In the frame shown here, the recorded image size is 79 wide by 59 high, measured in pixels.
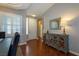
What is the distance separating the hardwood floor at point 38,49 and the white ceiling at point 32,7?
55 centimetres

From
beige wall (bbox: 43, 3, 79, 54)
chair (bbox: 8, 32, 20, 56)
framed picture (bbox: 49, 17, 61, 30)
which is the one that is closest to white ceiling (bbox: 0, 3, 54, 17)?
beige wall (bbox: 43, 3, 79, 54)

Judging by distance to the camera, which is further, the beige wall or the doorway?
the doorway

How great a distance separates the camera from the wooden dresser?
2201 mm

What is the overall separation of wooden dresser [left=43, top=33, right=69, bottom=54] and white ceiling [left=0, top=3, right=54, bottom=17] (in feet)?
1.59

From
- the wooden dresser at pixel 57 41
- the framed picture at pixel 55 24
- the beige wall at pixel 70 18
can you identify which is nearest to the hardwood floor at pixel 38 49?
the wooden dresser at pixel 57 41

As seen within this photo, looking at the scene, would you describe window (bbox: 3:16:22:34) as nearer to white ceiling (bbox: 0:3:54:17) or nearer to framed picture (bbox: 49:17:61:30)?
white ceiling (bbox: 0:3:54:17)

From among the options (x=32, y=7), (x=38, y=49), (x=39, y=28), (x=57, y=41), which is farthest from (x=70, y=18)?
(x=38, y=49)

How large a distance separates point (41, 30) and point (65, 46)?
0.55 metres

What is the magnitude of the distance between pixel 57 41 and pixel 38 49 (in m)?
0.40

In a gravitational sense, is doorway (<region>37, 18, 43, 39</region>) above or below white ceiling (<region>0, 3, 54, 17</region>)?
below

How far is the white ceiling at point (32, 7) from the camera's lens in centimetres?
199

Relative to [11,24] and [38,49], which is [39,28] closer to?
[38,49]

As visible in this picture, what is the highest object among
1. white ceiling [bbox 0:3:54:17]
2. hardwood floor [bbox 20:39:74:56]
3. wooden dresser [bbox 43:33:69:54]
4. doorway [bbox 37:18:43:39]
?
white ceiling [bbox 0:3:54:17]

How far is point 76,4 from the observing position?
1.97 meters
